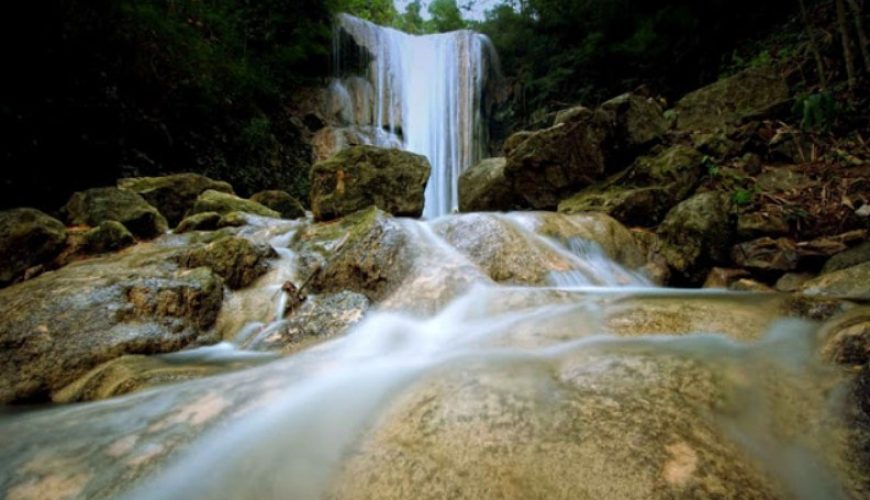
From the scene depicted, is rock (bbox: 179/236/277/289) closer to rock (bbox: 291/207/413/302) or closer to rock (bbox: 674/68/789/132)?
→ rock (bbox: 291/207/413/302)

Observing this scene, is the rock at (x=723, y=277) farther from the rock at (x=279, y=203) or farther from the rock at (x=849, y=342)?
the rock at (x=279, y=203)

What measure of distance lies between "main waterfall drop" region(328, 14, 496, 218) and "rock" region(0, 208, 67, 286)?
34.2ft

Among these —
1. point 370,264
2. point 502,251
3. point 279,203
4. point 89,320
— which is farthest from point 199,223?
point 502,251

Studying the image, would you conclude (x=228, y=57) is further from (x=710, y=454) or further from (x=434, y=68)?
(x=710, y=454)

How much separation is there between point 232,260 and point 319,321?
5.41 feet

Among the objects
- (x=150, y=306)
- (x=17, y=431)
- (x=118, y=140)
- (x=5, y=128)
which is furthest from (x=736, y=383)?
(x=118, y=140)

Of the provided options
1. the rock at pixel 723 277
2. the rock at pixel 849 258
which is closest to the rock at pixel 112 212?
the rock at pixel 723 277

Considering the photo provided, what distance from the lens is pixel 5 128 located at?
4730mm

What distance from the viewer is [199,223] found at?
622cm

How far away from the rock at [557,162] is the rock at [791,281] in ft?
10.8

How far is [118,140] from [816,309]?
422 inches

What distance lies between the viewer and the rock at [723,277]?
4.05 metres

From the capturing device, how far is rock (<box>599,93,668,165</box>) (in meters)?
6.40

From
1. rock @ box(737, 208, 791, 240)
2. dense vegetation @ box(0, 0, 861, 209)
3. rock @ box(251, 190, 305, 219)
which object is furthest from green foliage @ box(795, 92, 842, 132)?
rock @ box(251, 190, 305, 219)
